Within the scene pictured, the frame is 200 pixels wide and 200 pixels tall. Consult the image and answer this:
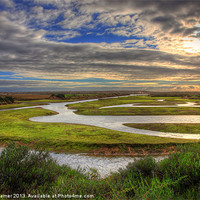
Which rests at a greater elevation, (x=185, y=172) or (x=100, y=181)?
(x=185, y=172)

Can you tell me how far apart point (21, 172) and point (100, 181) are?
10.7 ft

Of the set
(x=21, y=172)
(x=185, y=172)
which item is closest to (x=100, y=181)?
(x=21, y=172)

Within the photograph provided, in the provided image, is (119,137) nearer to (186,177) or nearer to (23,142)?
(23,142)

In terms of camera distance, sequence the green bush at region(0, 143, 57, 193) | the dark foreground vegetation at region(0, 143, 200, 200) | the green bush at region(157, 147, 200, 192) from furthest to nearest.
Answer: the green bush at region(157, 147, 200, 192) < the green bush at region(0, 143, 57, 193) < the dark foreground vegetation at region(0, 143, 200, 200)

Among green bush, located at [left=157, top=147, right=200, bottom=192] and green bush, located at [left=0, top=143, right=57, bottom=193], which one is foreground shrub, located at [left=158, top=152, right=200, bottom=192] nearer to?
green bush, located at [left=157, top=147, right=200, bottom=192]

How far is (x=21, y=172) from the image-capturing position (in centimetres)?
656

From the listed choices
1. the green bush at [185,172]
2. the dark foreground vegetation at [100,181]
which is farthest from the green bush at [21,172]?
the green bush at [185,172]

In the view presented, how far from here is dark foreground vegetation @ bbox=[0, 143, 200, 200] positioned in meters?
5.34

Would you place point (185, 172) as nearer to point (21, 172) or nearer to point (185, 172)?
point (185, 172)

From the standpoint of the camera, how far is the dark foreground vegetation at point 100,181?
210 inches

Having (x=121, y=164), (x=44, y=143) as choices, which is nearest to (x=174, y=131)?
(x=121, y=164)

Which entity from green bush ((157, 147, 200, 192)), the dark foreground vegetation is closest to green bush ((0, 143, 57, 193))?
the dark foreground vegetation

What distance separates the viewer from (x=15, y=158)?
22.7 ft

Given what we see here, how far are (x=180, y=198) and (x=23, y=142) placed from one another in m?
15.7
